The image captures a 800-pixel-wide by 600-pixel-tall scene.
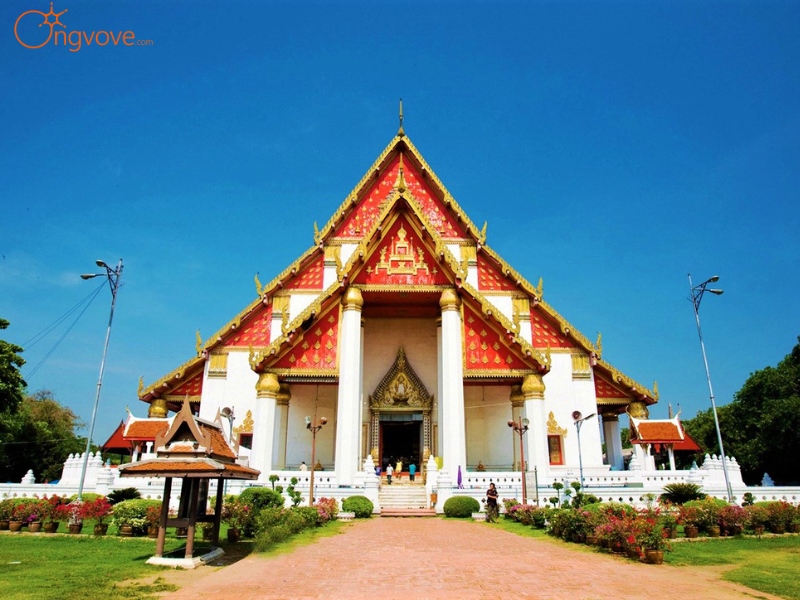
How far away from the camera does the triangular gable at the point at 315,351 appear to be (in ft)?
57.8

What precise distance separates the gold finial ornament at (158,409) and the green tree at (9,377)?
156 inches

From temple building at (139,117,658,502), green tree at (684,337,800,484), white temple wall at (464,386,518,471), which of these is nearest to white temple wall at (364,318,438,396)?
temple building at (139,117,658,502)

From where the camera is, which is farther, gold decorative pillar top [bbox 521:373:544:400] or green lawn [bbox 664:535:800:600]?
gold decorative pillar top [bbox 521:373:544:400]

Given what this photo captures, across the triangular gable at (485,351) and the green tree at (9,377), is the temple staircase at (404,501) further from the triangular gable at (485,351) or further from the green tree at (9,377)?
the green tree at (9,377)

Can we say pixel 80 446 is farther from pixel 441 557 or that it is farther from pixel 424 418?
Answer: pixel 441 557

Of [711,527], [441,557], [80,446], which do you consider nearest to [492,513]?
[711,527]

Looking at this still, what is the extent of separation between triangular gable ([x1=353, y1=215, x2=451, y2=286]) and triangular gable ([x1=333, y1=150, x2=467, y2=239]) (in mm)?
3354

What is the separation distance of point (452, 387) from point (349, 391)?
3087mm

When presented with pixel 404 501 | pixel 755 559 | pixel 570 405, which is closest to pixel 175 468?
pixel 755 559

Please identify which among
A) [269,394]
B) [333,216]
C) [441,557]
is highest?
[333,216]

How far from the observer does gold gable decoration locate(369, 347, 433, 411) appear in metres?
19.6

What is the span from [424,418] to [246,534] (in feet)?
Answer: 31.8

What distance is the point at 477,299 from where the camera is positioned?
1809 cm

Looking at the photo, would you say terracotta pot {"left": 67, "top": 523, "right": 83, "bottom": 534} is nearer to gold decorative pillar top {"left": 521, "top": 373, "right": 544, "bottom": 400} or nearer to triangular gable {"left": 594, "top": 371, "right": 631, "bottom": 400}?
gold decorative pillar top {"left": 521, "top": 373, "right": 544, "bottom": 400}
